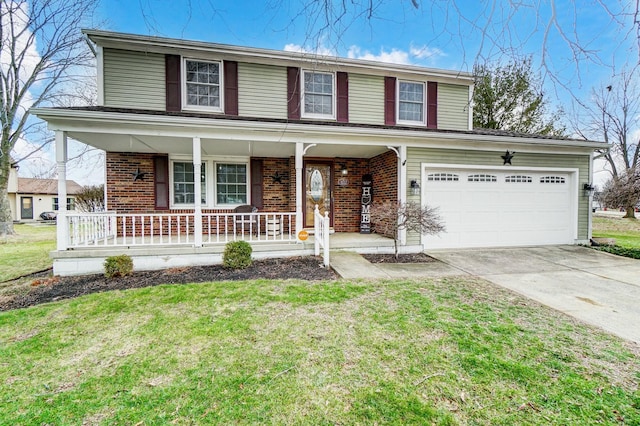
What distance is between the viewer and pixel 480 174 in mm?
7938

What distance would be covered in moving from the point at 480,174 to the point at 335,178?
4.10 meters

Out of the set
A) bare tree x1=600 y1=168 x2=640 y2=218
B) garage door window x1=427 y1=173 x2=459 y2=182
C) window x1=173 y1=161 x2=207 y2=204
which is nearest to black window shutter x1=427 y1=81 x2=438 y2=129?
garage door window x1=427 y1=173 x2=459 y2=182

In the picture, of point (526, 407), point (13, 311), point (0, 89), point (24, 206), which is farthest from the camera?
point (24, 206)

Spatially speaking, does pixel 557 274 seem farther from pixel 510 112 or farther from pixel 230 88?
pixel 510 112

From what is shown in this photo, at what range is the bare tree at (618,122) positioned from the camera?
77.7 inches

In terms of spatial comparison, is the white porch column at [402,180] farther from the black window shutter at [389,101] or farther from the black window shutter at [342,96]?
the black window shutter at [342,96]

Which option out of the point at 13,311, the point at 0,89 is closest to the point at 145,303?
the point at 13,311

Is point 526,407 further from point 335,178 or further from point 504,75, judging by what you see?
point 504,75

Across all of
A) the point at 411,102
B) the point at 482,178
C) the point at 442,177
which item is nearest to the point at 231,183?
the point at 442,177

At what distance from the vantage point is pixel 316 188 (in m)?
8.90

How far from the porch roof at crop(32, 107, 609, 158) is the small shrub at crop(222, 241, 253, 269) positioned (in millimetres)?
2419

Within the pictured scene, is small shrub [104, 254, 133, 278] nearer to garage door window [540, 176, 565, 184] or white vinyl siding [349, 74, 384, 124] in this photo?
white vinyl siding [349, 74, 384, 124]

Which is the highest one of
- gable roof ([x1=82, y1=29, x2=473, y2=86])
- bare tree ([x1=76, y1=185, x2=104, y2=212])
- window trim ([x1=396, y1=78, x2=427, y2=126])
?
gable roof ([x1=82, y1=29, x2=473, y2=86])

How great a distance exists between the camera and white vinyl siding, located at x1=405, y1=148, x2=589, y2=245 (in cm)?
750
